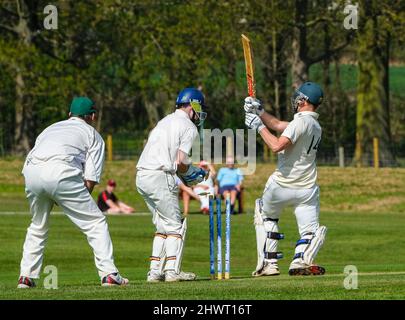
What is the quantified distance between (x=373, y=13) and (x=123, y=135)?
43.0 feet

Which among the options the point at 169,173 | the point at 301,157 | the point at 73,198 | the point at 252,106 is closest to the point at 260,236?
the point at 301,157

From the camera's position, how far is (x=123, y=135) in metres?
53.6

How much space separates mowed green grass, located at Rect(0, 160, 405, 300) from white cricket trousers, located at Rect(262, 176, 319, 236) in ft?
2.29

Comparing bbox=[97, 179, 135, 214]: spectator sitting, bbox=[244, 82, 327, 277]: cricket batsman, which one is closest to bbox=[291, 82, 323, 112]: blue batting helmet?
bbox=[244, 82, 327, 277]: cricket batsman

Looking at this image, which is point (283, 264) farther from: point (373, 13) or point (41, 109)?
point (41, 109)

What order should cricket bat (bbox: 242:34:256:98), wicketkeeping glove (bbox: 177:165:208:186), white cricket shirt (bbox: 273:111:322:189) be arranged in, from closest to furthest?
wicketkeeping glove (bbox: 177:165:208:186) → white cricket shirt (bbox: 273:111:322:189) → cricket bat (bbox: 242:34:256:98)

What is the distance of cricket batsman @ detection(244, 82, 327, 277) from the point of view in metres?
14.7

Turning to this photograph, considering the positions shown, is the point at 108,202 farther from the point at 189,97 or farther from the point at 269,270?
the point at 189,97

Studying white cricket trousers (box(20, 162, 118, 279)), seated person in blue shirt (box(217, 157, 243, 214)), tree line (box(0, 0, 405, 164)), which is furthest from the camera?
tree line (box(0, 0, 405, 164))

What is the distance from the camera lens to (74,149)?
13227mm

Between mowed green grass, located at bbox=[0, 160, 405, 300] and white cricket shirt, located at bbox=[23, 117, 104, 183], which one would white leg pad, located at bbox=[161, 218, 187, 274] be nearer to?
mowed green grass, located at bbox=[0, 160, 405, 300]

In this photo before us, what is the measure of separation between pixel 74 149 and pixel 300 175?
295cm

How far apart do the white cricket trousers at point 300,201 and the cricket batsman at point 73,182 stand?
94.7 inches
